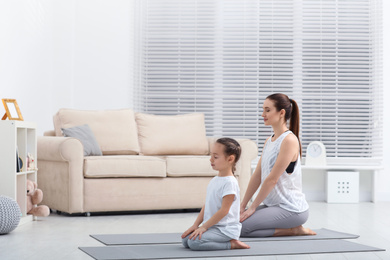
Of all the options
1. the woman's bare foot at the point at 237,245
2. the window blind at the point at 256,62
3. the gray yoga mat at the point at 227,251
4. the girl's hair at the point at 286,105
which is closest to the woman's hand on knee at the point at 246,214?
the gray yoga mat at the point at 227,251

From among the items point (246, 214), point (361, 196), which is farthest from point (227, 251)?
point (361, 196)

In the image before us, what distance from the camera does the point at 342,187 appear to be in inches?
238

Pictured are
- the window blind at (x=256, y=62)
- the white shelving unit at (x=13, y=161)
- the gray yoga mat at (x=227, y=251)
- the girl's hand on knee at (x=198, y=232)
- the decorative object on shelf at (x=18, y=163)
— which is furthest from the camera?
the window blind at (x=256, y=62)

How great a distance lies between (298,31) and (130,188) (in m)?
2.80

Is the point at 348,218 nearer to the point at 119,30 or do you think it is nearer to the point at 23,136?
the point at 23,136

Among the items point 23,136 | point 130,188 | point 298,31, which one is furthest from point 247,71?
point 23,136

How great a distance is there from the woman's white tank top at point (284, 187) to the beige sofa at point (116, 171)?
1499 mm

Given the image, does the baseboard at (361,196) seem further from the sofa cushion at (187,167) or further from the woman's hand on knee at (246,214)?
the woman's hand on knee at (246,214)

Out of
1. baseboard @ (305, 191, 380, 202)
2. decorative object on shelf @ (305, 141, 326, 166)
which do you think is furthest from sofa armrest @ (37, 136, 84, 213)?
baseboard @ (305, 191, 380, 202)

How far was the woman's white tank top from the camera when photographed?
11.2 feet

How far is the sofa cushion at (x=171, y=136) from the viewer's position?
5.50 m

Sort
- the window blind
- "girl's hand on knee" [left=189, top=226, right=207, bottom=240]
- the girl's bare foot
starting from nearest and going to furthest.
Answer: "girl's hand on knee" [left=189, top=226, right=207, bottom=240]
the girl's bare foot
the window blind

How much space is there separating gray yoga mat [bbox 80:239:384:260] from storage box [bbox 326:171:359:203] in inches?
112

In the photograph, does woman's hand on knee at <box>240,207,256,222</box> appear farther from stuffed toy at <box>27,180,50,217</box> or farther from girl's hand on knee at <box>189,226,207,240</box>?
stuffed toy at <box>27,180,50,217</box>
